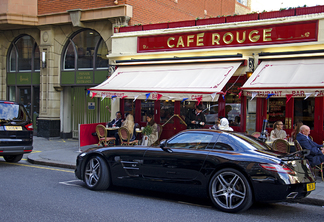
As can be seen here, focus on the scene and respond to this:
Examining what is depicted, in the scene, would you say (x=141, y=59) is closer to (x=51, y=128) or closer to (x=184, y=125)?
(x=184, y=125)

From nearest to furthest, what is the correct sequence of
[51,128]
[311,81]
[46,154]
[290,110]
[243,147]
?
[243,147], [311,81], [290,110], [46,154], [51,128]

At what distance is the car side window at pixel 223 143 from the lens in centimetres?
617

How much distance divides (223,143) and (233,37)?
6805mm

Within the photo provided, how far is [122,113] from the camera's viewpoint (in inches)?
578

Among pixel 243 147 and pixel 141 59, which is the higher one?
pixel 141 59

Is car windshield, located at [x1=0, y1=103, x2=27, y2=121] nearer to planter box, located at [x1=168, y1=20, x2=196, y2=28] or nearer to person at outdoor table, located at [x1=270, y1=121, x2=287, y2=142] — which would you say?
planter box, located at [x1=168, y1=20, x2=196, y2=28]

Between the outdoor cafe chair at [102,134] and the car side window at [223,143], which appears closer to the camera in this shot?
the car side window at [223,143]

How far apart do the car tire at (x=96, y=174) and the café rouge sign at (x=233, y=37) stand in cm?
691

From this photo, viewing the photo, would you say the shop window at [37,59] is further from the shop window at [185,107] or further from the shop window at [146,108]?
the shop window at [185,107]

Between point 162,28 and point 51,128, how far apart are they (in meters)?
7.39

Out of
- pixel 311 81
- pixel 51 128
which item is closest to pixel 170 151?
pixel 311 81

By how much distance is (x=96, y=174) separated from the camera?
7273 millimetres

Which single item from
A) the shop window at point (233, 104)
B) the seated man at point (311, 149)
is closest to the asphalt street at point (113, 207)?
the seated man at point (311, 149)

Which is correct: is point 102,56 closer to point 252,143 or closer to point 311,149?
point 311,149
